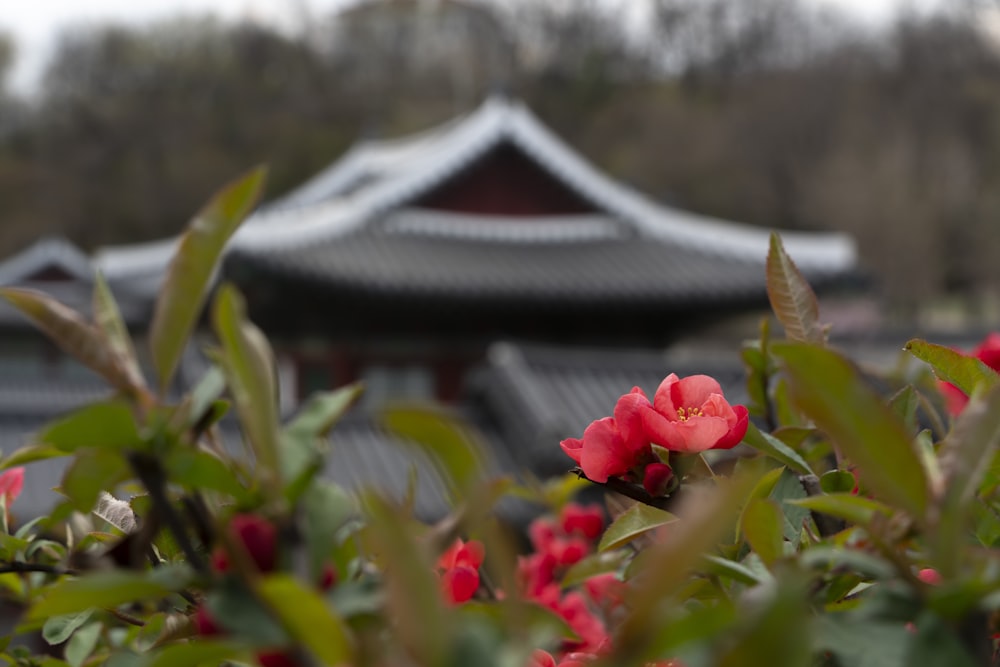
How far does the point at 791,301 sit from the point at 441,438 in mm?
283

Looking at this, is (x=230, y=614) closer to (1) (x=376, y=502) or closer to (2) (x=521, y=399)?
(1) (x=376, y=502)

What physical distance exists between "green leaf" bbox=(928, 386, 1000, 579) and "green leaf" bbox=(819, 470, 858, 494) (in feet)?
0.50

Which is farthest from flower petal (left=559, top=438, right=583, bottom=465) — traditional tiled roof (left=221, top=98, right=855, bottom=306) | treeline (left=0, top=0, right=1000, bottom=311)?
treeline (left=0, top=0, right=1000, bottom=311)

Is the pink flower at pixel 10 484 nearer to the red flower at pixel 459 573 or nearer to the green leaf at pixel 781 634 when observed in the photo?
the red flower at pixel 459 573

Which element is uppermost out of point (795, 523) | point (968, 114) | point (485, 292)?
point (795, 523)

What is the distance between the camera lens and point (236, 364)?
0.30 metres

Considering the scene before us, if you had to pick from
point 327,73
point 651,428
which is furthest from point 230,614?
point 327,73

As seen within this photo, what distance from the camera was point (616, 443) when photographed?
441mm

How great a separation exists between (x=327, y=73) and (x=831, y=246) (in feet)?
60.2

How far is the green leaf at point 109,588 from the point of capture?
28 centimetres

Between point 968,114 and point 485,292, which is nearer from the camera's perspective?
point 485,292

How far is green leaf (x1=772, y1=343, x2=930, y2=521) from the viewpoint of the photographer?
28cm

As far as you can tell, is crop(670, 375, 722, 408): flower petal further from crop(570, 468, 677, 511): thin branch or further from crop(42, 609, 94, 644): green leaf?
crop(42, 609, 94, 644): green leaf

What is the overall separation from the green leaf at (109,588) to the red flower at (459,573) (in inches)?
6.7
